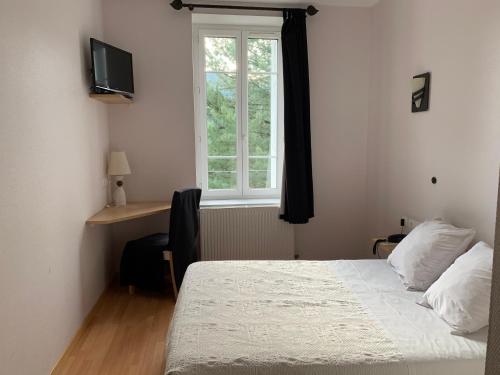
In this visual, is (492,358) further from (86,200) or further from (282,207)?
(282,207)

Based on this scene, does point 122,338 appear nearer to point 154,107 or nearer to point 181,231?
point 181,231

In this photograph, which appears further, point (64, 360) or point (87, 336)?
point (87, 336)

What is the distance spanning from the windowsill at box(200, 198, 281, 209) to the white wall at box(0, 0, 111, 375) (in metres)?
1.12

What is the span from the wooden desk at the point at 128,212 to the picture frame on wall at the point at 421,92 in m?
2.26

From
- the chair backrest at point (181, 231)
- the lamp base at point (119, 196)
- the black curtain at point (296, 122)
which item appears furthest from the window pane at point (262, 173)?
the lamp base at point (119, 196)

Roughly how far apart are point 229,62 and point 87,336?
9.10 ft

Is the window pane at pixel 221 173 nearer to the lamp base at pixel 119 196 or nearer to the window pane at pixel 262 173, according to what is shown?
the window pane at pixel 262 173

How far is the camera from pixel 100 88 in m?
2.94

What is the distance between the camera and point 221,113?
3.85 metres

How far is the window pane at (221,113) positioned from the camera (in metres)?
3.82

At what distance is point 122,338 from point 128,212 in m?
1.01

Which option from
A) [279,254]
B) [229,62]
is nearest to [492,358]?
[279,254]

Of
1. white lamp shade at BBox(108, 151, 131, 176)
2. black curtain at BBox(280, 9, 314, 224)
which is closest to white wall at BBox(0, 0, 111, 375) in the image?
white lamp shade at BBox(108, 151, 131, 176)

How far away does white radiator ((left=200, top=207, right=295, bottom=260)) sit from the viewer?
367 cm
